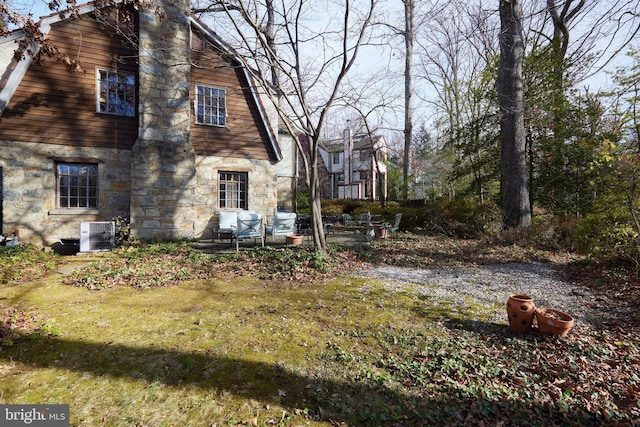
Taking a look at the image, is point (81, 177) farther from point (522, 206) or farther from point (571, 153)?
point (571, 153)

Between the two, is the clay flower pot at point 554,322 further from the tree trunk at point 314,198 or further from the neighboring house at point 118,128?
the neighboring house at point 118,128

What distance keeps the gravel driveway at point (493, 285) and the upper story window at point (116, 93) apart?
9406 millimetres

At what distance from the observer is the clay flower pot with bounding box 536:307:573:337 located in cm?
364

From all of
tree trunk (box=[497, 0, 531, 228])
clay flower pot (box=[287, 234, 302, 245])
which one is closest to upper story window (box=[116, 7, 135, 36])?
clay flower pot (box=[287, 234, 302, 245])

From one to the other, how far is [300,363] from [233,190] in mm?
9665

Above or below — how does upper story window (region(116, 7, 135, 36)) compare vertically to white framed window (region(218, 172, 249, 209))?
above

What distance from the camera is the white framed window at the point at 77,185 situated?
→ 9.48 meters

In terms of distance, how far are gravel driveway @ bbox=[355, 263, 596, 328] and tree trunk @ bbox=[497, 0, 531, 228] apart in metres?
3.56

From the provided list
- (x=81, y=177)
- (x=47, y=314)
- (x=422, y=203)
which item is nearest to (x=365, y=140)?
(x=422, y=203)

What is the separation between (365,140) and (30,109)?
2788 centimetres

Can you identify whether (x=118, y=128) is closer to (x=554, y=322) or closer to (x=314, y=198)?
(x=314, y=198)

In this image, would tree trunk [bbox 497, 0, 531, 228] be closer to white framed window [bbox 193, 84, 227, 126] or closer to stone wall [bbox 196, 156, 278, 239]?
stone wall [bbox 196, 156, 278, 239]

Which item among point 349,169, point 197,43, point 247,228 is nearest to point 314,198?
point 247,228

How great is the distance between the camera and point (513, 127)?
1086 centimetres
